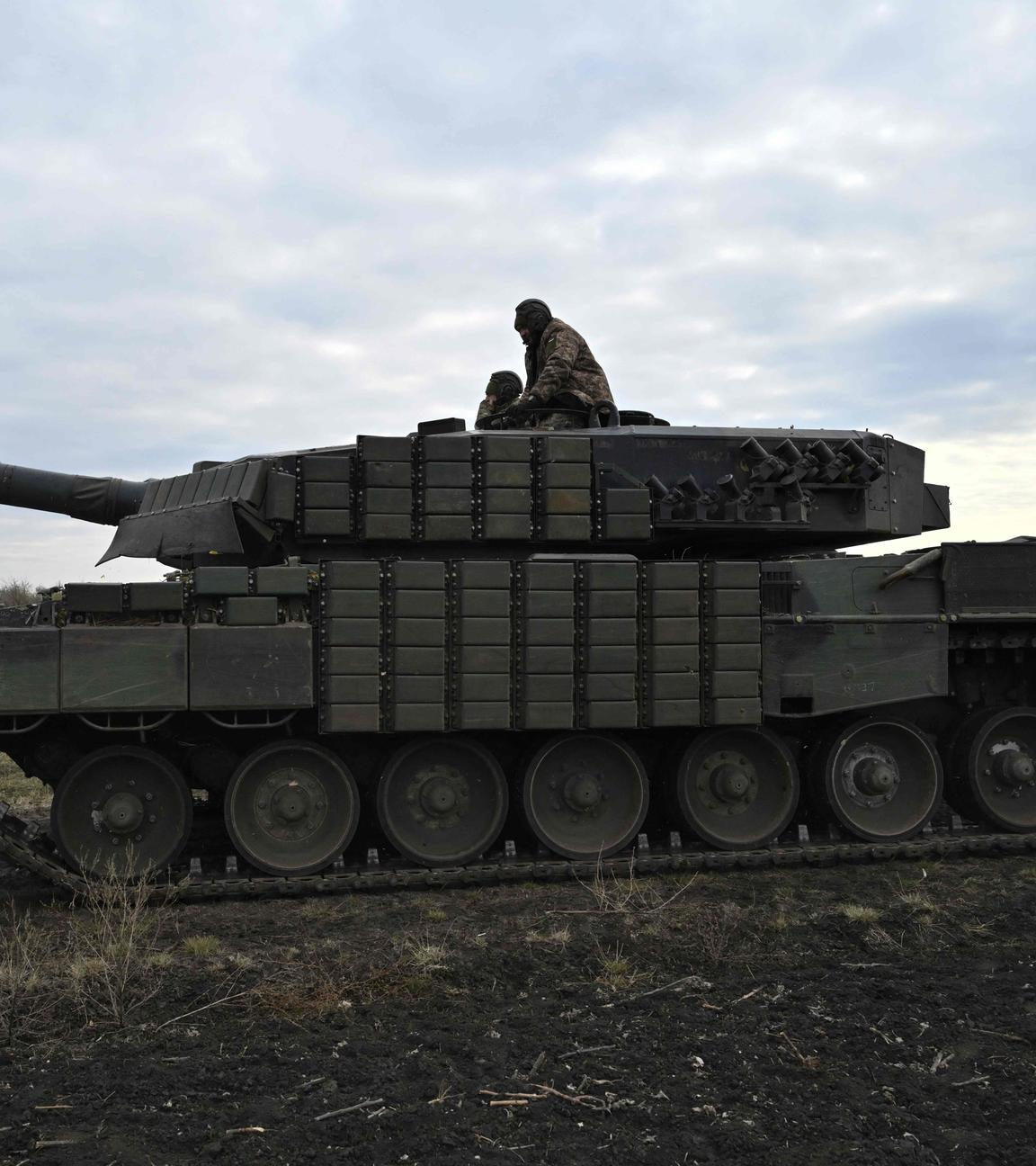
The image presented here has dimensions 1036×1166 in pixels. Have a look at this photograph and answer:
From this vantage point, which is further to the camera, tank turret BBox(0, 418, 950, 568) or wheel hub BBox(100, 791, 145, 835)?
tank turret BBox(0, 418, 950, 568)

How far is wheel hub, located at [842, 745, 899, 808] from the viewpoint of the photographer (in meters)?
10.1

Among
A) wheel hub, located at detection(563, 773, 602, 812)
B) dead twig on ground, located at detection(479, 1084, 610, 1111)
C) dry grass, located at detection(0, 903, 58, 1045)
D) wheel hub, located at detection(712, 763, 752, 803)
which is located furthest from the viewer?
wheel hub, located at detection(712, 763, 752, 803)

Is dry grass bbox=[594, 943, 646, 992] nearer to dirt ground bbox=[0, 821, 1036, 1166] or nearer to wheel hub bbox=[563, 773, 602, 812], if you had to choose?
dirt ground bbox=[0, 821, 1036, 1166]

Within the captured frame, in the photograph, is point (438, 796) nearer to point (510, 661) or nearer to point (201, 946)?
point (510, 661)

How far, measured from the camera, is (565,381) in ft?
35.2

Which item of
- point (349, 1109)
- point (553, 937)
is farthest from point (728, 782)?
point (349, 1109)

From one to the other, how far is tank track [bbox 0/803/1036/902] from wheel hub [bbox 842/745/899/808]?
0.43m

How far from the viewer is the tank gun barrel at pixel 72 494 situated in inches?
418

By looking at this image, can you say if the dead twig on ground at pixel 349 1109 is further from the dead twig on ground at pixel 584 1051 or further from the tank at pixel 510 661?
the tank at pixel 510 661

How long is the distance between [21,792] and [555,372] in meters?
8.62

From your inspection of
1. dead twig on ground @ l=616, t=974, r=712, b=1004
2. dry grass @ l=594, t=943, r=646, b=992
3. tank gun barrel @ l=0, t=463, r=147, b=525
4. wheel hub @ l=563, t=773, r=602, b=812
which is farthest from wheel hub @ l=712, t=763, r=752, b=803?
tank gun barrel @ l=0, t=463, r=147, b=525

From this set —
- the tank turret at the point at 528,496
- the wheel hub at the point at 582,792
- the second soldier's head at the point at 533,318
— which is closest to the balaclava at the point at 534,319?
the second soldier's head at the point at 533,318

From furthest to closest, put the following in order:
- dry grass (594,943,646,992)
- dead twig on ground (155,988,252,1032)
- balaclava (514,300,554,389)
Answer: balaclava (514,300,554,389) → dry grass (594,943,646,992) → dead twig on ground (155,988,252,1032)

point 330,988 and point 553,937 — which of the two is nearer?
point 330,988
